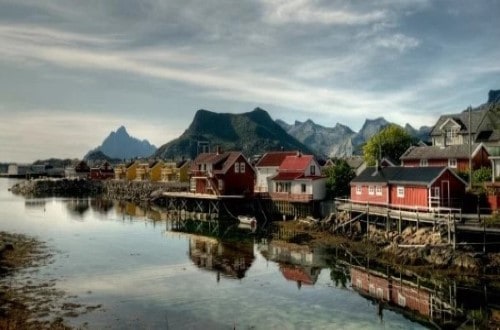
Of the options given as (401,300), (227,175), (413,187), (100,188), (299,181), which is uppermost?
(227,175)

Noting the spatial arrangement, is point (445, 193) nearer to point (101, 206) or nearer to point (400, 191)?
point (400, 191)

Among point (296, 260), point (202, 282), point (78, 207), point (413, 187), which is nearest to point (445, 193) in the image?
point (413, 187)

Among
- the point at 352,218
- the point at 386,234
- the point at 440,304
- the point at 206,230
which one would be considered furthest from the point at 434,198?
the point at 206,230

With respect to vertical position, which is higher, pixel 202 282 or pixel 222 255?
pixel 222 255

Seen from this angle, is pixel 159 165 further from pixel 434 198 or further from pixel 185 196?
pixel 434 198

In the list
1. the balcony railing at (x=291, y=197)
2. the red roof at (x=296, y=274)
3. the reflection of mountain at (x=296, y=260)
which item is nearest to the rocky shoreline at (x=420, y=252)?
the reflection of mountain at (x=296, y=260)

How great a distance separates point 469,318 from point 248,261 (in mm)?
20313

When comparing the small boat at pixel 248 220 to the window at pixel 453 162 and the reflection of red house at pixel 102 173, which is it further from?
the reflection of red house at pixel 102 173

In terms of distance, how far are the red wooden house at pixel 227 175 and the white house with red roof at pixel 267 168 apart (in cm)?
457

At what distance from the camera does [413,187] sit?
4653cm

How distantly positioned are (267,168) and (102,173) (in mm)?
92727

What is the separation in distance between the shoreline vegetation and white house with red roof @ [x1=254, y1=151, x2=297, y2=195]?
42.0m

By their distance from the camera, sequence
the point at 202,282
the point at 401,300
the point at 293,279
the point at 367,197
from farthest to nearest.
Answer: the point at 367,197 < the point at 293,279 < the point at 202,282 < the point at 401,300

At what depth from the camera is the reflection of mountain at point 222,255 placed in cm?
3984
